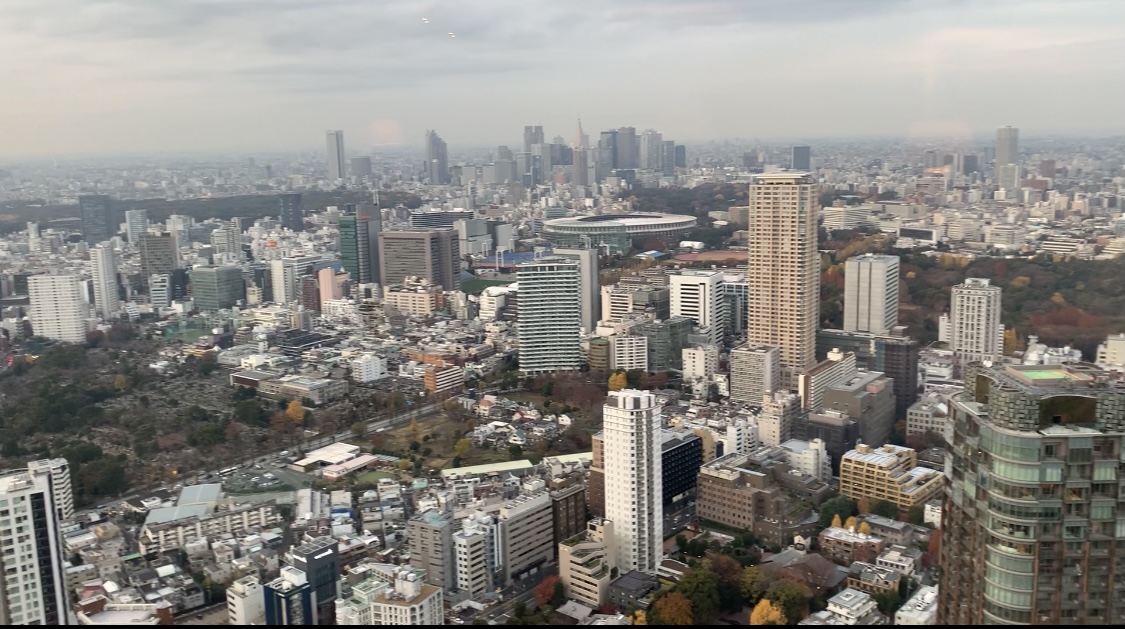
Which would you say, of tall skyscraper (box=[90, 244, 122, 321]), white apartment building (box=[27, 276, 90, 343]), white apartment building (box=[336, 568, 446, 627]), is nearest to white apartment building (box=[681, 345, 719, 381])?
white apartment building (box=[336, 568, 446, 627])

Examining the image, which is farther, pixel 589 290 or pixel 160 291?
pixel 160 291

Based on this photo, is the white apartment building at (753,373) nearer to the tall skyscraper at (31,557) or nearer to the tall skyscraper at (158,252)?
the tall skyscraper at (31,557)

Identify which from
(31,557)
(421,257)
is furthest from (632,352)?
(31,557)

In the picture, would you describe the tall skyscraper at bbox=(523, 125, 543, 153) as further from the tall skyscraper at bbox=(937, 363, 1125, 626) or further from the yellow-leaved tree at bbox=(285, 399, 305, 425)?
the tall skyscraper at bbox=(937, 363, 1125, 626)

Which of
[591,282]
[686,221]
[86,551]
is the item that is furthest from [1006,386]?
[686,221]

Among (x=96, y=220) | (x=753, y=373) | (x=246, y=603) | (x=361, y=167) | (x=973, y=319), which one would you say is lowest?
(x=246, y=603)

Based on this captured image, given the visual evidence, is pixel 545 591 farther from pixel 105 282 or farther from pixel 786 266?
pixel 105 282
